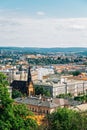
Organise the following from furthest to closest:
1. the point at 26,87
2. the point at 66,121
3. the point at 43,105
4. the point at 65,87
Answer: the point at 65,87 < the point at 26,87 < the point at 43,105 < the point at 66,121

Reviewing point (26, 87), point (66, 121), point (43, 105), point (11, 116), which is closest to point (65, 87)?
point (26, 87)

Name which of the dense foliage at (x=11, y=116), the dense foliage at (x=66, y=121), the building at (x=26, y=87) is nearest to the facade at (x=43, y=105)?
the building at (x=26, y=87)

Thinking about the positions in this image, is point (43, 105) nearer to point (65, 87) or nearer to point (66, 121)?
point (66, 121)

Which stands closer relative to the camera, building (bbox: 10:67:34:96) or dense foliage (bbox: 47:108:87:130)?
dense foliage (bbox: 47:108:87:130)

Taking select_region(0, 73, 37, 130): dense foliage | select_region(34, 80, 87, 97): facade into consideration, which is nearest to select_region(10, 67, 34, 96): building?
select_region(34, 80, 87, 97): facade

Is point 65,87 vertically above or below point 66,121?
below

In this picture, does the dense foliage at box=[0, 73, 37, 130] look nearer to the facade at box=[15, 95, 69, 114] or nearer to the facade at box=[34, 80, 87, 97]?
the facade at box=[15, 95, 69, 114]

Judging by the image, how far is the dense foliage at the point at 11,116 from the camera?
26.1m

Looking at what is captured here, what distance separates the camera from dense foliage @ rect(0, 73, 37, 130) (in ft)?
85.5

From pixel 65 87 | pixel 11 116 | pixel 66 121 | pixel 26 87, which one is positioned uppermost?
pixel 11 116

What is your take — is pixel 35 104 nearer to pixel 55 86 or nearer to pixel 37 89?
pixel 37 89

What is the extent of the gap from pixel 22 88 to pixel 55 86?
1315 cm

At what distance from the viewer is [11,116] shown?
26.2 meters

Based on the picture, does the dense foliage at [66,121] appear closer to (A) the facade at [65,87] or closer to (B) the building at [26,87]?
(B) the building at [26,87]
